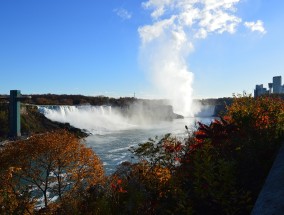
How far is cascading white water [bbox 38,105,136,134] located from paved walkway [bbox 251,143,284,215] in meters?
83.3

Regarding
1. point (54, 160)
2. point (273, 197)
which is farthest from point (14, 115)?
point (273, 197)

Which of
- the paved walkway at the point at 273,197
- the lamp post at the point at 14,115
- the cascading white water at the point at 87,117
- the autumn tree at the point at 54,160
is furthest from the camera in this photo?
the cascading white water at the point at 87,117

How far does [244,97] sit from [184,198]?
6.17m

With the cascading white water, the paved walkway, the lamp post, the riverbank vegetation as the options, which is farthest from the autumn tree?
the cascading white water

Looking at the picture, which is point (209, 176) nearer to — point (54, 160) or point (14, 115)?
point (54, 160)

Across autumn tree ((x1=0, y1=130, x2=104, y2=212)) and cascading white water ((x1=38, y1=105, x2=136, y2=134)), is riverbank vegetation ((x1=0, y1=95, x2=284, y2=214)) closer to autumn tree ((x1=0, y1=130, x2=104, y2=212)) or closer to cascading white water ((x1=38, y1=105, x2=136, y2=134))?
autumn tree ((x1=0, y1=130, x2=104, y2=212))

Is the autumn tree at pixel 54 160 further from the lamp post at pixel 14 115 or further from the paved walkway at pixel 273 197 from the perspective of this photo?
the lamp post at pixel 14 115

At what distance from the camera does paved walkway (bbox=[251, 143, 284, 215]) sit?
3412 mm

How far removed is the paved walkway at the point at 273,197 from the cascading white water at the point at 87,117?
8330 centimetres

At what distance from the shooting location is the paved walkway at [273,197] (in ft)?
11.2

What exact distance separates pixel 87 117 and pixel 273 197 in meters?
94.5

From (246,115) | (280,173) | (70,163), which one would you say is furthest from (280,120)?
(70,163)

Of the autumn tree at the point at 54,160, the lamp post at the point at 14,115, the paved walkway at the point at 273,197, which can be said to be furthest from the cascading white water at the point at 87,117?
the paved walkway at the point at 273,197

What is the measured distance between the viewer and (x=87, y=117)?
318 feet
